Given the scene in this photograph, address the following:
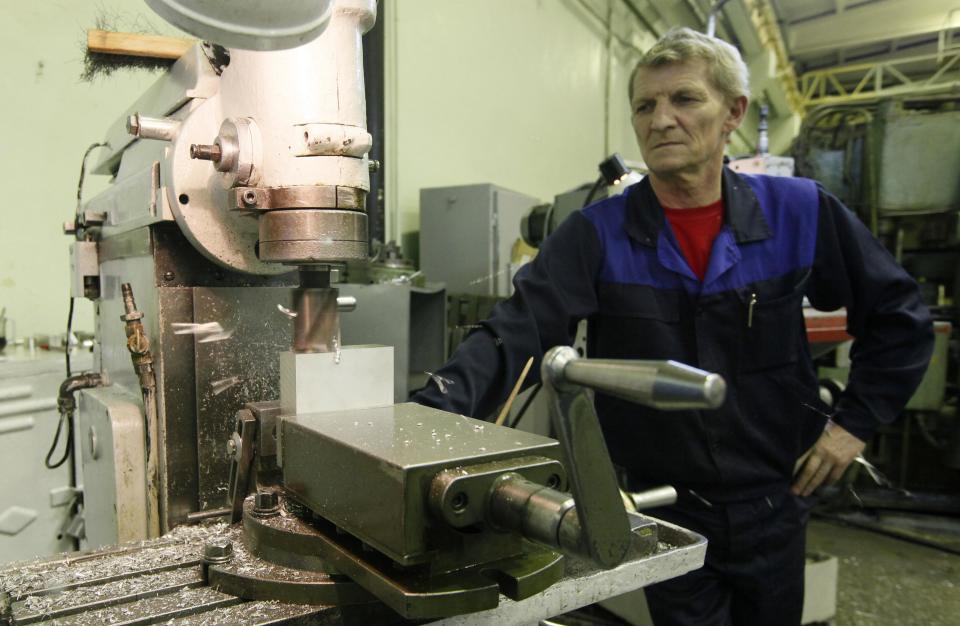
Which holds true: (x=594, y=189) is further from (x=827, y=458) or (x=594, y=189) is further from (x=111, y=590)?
(x=111, y=590)

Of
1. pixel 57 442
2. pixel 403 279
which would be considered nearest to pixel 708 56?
pixel 403 279

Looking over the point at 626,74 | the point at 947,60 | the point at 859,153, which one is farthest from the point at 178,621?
the point at 947,60

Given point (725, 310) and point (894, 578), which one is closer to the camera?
point (725, 310)

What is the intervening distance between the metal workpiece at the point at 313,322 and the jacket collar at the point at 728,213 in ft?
2.16

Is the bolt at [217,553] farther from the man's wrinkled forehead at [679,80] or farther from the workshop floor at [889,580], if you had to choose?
the workshop floor at [889,580]

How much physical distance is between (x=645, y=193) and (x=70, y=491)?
4.05 ft

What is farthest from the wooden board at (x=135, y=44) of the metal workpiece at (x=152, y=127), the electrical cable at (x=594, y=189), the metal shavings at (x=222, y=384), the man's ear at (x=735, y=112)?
the electrical cable at (x=594, y=189)

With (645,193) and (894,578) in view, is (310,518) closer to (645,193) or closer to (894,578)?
(645,193)

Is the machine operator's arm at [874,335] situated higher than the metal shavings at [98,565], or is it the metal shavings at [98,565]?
the machine operator's arm at [874,335]

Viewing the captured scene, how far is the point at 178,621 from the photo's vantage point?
0.50 metres

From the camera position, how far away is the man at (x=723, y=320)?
1.08 m

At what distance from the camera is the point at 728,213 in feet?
3.70

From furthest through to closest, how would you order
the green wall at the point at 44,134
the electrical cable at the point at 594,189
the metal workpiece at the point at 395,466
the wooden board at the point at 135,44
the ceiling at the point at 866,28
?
1. the ceiling at the point at 866,28
2. the electrical cable at the point at 594,189
3. the green wall at the point at 44,134
4. the wooden board at the point at 135,44
5. the metal workpiece at the point at 395,466

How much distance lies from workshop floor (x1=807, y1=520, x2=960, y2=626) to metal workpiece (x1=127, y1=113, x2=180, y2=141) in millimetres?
2132
